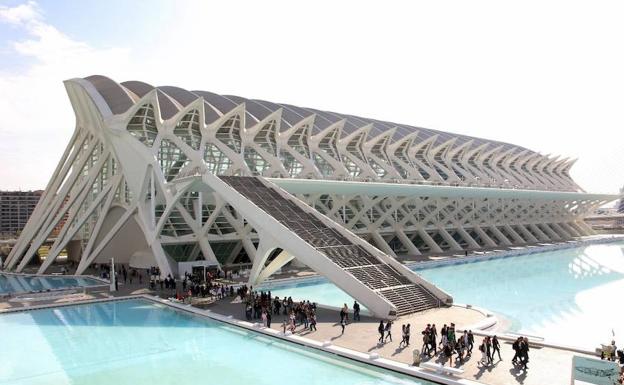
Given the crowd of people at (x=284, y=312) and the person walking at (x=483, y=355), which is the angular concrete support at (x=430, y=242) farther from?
the person walking at (x=483, y=355)

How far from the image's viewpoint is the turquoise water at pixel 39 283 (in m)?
31.2

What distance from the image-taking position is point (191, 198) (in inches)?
1436

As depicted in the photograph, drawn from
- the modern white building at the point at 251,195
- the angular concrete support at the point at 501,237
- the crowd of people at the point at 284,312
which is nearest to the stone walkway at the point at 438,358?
the crowd of people at the point at 284,312

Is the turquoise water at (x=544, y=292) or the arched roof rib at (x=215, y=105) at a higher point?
the arched roof rib at (x=215, y=105)

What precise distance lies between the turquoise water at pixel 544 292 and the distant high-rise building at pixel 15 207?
11734cm

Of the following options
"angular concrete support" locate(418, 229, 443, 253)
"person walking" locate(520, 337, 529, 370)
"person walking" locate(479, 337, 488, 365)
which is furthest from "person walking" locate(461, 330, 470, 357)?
"angular concrete support" locate(418, 229, 443, 253)

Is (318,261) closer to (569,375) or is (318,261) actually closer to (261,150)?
(569,375)

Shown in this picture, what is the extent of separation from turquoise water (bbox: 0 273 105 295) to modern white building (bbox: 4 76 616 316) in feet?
4.50

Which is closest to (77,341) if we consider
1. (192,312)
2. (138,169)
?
(192,312)

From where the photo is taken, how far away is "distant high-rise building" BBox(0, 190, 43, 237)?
122 m

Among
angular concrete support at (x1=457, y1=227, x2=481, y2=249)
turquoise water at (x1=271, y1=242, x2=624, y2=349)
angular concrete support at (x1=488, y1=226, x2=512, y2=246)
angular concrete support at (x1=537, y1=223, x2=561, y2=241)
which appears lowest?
turquoise water at (x1=271, y1=242, x2=624, y2=349)

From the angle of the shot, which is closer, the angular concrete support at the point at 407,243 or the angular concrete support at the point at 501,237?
the angular concrete support at the point at 407,243

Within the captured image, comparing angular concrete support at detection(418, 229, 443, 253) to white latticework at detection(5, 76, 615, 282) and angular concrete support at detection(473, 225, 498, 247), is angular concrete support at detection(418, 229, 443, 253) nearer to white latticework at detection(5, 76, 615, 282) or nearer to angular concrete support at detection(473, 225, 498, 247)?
white latticework at detection(5, 76, 615, 282)

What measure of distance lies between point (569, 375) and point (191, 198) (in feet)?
94.0
